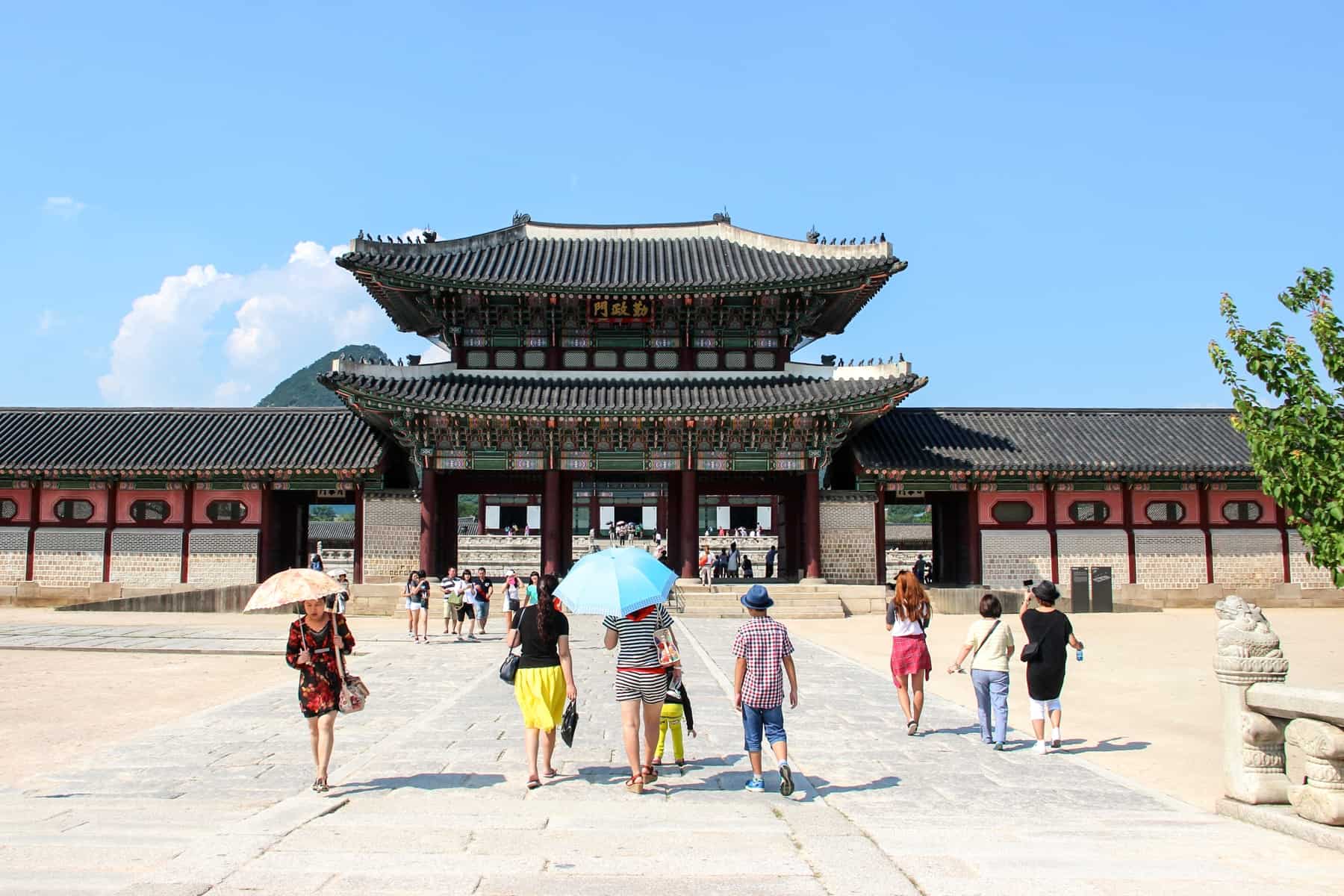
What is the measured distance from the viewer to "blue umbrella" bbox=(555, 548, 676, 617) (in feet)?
26.4

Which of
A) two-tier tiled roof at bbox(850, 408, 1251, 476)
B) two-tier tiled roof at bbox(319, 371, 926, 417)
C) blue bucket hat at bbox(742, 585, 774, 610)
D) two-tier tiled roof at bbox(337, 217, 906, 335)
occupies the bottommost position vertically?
blue bucket hat at bbox(742, 585, 774, 610)

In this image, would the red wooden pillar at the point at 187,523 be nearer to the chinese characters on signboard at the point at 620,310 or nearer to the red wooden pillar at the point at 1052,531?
the chinese characters on signboard at the point at 620,310

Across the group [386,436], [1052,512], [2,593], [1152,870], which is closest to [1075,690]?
[1152,870]

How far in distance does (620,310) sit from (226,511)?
528 inches

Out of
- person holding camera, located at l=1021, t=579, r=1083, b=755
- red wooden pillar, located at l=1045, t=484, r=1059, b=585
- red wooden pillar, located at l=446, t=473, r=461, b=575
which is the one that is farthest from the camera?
red wooden pillar, located at l=446, t=473, r=461, b=575

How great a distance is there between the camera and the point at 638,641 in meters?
8.27

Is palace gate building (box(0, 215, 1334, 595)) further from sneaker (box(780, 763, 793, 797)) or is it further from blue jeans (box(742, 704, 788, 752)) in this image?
sneaker (box(780, 763, 793, 797))

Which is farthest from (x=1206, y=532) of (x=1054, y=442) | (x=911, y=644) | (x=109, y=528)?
(x=109, y=528)

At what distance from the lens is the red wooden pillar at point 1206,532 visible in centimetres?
3044

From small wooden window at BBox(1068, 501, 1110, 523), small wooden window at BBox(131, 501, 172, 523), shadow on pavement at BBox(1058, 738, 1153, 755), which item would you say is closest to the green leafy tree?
shadow on pavement at BBox(1058, 738, 1153, 755)

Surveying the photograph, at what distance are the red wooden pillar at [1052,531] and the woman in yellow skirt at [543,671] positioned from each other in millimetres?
25028

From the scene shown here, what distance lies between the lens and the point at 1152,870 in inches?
241

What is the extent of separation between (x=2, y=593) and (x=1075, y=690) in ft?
96.6

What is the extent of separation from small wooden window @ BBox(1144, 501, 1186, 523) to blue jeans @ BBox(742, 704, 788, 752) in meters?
26.3
